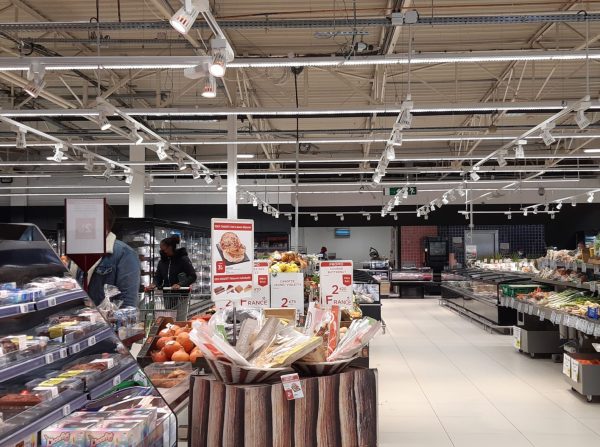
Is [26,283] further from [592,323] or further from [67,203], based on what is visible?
[592,323]

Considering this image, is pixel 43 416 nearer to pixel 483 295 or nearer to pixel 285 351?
pixel 285 351

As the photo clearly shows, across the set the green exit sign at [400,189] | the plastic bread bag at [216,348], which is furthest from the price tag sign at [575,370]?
the green exit sign at [400,189]

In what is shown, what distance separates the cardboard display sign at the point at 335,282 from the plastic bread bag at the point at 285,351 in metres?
4.76

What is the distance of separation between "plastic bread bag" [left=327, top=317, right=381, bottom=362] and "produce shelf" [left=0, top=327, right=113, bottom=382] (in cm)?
123

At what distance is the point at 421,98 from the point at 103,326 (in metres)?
11.9

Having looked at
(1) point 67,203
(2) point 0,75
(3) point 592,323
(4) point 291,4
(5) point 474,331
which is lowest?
(5) point 474,331

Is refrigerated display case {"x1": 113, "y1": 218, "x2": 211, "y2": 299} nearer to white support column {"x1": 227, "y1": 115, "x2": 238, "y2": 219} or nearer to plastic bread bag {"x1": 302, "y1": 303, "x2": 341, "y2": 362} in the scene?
white support column {"x1": 227, "y1": 115, "x2": 238, "y2": 219}

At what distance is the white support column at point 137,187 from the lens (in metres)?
16.4

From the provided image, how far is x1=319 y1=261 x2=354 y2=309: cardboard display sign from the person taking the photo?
7.10 metres

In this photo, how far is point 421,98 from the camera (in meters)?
14.0

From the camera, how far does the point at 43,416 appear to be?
2.32 meters

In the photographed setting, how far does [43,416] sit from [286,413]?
36.4 inches

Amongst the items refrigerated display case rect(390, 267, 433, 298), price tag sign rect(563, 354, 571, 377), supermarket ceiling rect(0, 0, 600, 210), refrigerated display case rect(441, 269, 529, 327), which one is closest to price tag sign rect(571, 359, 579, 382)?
price tag sign rect(563, 354, 571, 377)

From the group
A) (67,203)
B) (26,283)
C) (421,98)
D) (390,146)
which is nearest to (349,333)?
(26,283)
